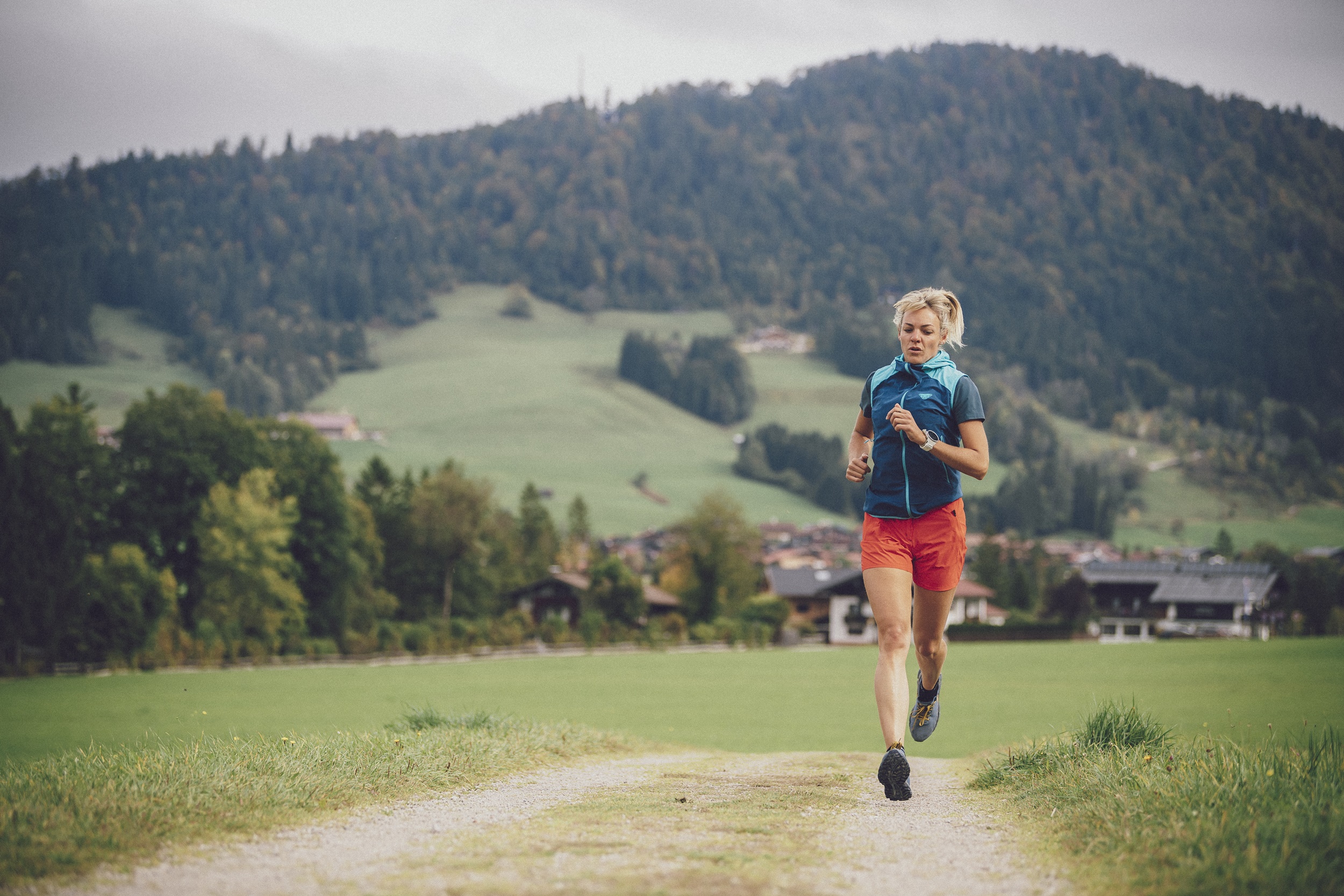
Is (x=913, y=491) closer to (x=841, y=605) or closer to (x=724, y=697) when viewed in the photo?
(x=724, y=697)

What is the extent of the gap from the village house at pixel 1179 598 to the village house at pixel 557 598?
110 ft

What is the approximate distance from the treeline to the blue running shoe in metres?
44.4

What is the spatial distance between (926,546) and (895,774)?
1.23 meters

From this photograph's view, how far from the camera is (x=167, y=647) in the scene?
4891cm

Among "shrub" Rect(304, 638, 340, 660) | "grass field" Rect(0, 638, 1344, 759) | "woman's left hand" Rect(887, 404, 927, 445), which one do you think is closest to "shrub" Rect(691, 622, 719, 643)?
"grass field" Rect(0, 638, 1344, 759)

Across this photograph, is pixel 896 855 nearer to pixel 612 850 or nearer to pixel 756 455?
pixel 612 850

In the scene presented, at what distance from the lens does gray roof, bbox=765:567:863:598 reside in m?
93.7

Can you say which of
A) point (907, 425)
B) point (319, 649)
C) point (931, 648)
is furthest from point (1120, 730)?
point (319, 649)

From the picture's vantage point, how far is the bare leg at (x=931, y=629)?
266 inches

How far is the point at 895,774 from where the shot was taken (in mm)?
6352

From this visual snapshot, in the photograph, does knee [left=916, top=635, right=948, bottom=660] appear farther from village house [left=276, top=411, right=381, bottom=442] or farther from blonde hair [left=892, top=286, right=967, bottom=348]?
village house [left=276, top=411, right=381, bottom=442]

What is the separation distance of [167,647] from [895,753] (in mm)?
48099

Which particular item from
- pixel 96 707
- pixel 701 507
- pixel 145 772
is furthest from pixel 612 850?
pixel 701 507

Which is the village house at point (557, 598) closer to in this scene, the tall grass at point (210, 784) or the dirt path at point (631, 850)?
the tall grass at point (210, 784)
